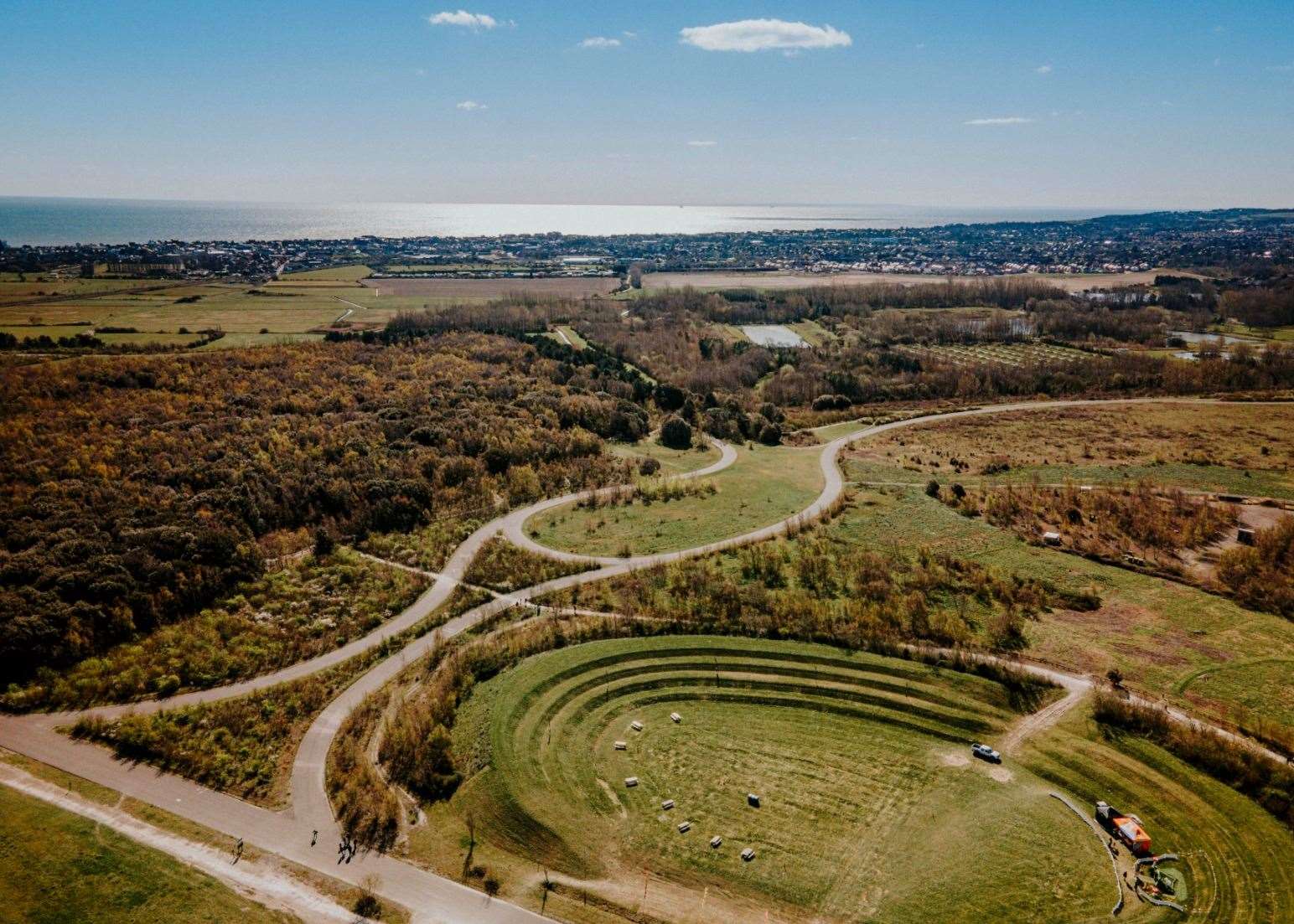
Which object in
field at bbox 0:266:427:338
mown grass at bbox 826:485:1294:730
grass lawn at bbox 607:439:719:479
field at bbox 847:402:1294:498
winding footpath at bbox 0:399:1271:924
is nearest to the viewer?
winding footpath at bbox 0:399:1271:924

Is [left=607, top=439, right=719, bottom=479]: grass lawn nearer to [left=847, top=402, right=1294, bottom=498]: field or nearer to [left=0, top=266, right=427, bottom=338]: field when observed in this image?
[left=847, top=402, right=1294, bottom=498]: field

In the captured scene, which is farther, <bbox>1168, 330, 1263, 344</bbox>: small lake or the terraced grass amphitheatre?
<bbox>1168, 330, 1263, 344</bbox>: small lake

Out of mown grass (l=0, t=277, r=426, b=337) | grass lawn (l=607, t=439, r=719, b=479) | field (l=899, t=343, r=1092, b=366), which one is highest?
mown grass (l=0, t=277, r=426, b=337)

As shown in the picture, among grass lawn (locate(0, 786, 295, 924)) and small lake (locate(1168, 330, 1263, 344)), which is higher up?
small lake (locate(1168, 330, 1263, 344))

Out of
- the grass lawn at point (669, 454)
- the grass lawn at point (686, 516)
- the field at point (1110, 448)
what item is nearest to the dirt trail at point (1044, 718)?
the grass lawn at point (686, 516)

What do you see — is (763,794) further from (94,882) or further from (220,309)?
(220,309)

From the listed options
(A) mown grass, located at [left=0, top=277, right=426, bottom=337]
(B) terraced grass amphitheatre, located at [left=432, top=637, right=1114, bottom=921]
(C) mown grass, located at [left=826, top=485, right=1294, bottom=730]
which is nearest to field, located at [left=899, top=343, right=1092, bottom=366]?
(C) mown grass, located at [left=826, top=485, right=1294, bottom=730]

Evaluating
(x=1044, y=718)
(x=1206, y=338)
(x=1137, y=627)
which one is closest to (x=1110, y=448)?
(x=1137, y=627)
